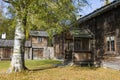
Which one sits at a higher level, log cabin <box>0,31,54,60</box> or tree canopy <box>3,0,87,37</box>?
tree canopy <box>3,0,87,37</box>

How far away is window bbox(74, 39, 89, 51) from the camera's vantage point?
26.2m

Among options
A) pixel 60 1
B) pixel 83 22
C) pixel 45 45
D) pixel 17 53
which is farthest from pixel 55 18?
pixel 45 45

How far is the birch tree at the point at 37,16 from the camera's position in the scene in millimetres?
17188

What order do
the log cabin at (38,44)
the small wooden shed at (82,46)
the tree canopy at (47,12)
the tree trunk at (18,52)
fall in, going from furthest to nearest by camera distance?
the log cabin at (38,44) → the small wooden shed at (82,46) → the tree trunk at (18,52) → the tree canopy at (47,12)

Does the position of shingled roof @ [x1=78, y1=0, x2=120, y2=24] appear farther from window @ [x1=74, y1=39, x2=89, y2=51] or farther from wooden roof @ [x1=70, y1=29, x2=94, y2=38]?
window @ [x1=74, y1=39, x2=89, y2=51]

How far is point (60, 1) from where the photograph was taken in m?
18.4

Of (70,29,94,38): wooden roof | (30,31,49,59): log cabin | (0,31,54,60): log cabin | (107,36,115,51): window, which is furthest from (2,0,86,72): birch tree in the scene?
(30,31,49,59): log cabin

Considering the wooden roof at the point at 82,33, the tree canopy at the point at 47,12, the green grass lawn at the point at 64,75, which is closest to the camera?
the green grass lawn at the point at 64,75

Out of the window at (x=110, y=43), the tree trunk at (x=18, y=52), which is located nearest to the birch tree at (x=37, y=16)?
the tree trunk at (x=18, y=52)

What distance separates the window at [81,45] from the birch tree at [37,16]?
6.56 meters

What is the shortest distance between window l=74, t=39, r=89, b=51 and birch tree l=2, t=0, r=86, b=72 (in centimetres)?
656

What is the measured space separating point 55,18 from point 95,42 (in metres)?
7.62

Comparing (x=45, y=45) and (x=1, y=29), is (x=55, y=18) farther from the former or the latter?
(x=45, y=45)

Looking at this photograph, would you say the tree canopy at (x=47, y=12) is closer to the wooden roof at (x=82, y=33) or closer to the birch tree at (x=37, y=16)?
the birch tree at (x=37, y=16)
